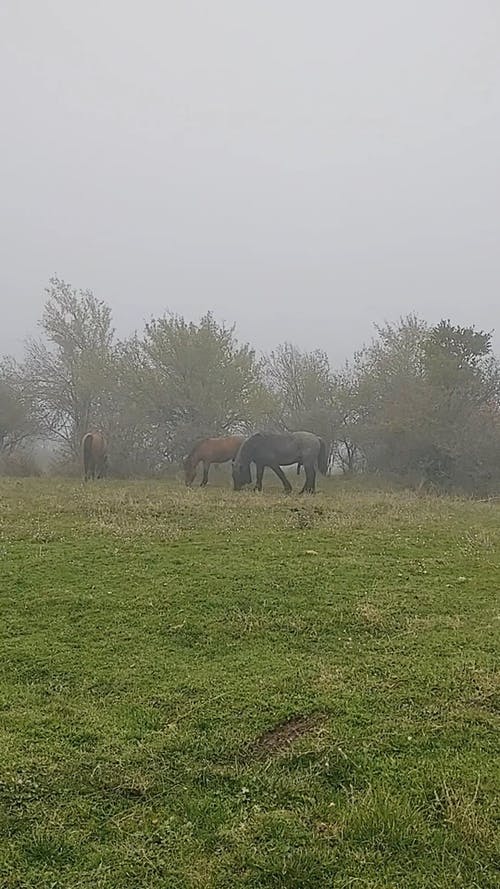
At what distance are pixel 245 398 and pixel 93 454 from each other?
20.7 ft

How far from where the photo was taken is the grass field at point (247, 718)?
2672mm

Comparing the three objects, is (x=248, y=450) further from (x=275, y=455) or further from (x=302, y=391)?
Result: (x=302, y=391)

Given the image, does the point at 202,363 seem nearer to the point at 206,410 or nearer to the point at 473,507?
the point at 206,410

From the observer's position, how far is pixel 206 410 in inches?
901

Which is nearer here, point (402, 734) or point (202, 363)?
point (402, 734)

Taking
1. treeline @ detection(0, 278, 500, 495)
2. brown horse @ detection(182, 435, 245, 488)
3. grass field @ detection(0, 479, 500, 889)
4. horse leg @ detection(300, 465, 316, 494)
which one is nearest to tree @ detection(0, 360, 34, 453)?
treeline @ detection(0, 278, 500, 495)

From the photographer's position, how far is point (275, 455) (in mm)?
16031

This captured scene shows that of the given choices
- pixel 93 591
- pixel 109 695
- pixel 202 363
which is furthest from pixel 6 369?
pixel 109 695

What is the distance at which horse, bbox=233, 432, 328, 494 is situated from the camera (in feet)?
52.1

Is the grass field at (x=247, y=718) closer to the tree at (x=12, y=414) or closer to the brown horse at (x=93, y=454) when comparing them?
the brown horse at (x=93, y=454)

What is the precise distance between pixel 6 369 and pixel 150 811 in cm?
2633

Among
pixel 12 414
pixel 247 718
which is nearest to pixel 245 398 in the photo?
pixel 12 414

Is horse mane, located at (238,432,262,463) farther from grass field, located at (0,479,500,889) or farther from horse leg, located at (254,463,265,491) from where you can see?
grass field, located at (0,479,500,889)

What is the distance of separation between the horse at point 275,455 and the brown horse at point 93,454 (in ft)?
17.5
